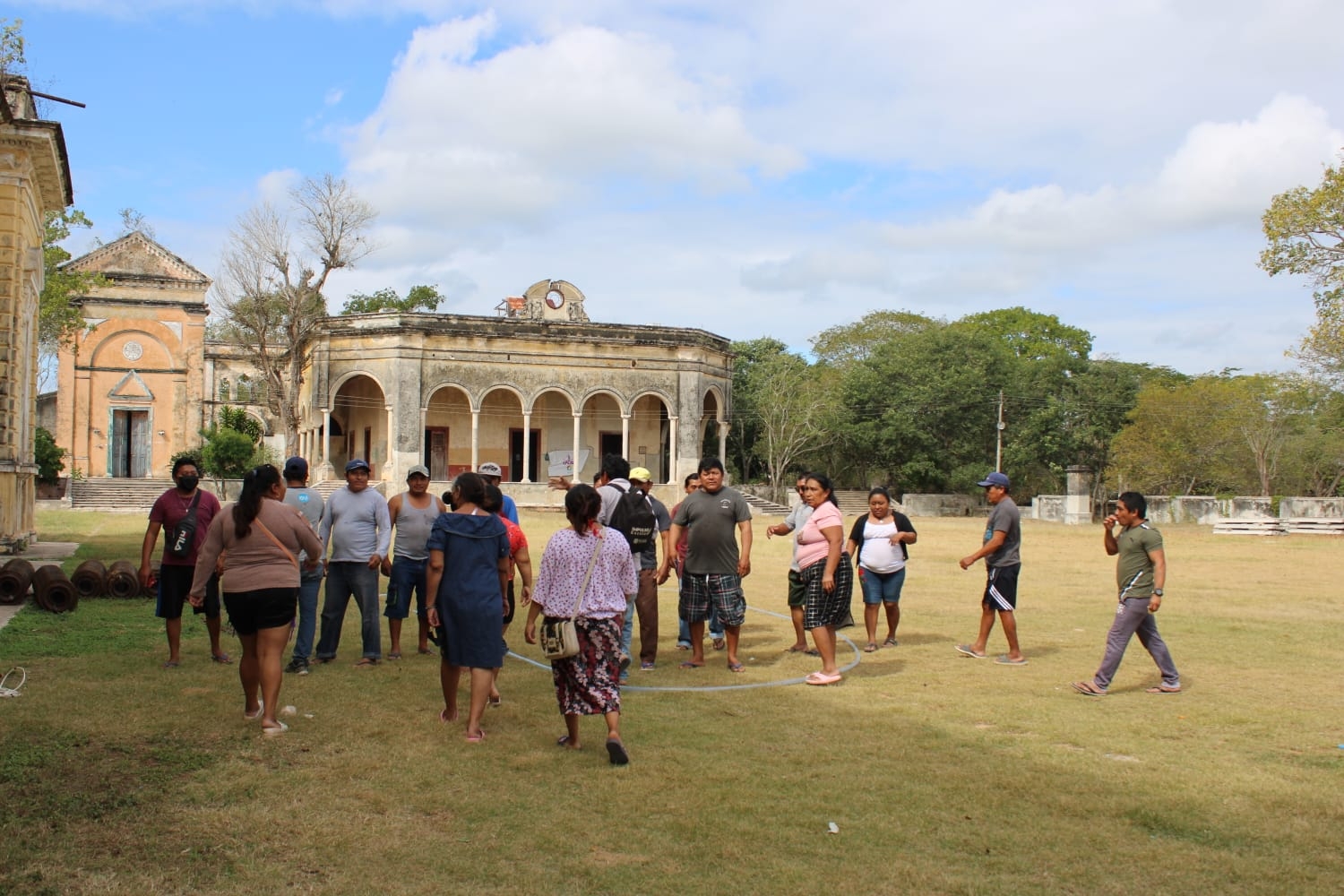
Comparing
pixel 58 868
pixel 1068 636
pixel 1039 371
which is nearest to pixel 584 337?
pixel 1039 371

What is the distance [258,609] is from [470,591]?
1174 millimetres

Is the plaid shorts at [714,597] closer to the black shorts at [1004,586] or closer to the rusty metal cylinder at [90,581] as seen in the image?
the black shorts at [1004,586]

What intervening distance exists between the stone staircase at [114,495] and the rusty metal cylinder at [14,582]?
22.2m

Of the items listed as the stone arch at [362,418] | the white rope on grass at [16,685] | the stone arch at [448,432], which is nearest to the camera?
the white rope on grass at [16,685]

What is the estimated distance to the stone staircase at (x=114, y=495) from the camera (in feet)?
107

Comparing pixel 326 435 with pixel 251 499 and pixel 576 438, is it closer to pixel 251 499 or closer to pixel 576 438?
pixel 576 438

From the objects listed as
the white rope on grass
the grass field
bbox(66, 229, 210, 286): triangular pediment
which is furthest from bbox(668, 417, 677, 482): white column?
the white rope on grass

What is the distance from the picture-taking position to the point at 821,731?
641 cm

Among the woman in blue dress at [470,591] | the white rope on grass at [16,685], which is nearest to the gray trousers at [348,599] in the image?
the white rope on grass at [16,685]

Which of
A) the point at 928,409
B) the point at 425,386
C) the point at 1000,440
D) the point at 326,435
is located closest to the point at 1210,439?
the point at 1000,440

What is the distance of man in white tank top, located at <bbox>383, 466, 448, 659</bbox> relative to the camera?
835 cm

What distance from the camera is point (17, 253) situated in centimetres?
1477

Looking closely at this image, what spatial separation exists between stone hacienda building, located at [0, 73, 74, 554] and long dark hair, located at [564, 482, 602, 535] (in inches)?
472

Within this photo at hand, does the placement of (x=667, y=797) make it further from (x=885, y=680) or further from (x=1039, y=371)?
(x=1039, y=371)
